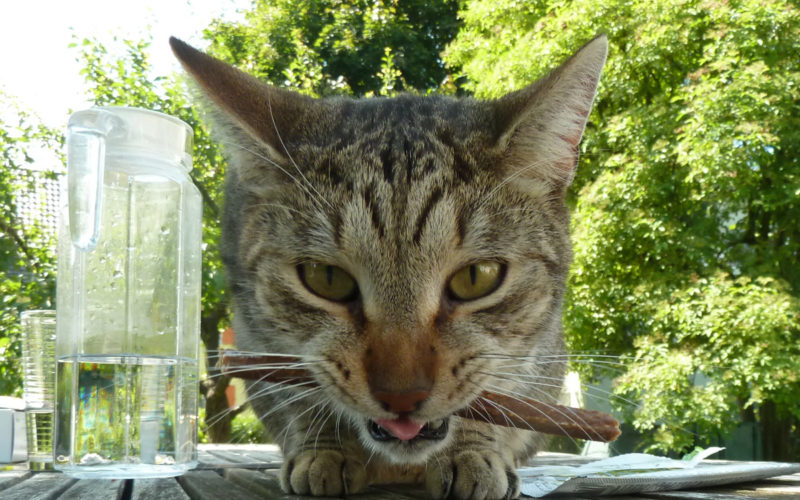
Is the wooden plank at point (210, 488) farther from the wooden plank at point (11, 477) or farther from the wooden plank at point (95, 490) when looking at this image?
the wooden plank at point (11, 477)

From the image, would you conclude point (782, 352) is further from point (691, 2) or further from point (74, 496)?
point (74, 496)

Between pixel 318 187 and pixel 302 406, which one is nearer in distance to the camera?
pixel 318 187

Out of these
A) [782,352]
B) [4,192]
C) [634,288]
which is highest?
[4,192]

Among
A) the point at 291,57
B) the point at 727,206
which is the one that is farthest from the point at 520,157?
the point at 291,57

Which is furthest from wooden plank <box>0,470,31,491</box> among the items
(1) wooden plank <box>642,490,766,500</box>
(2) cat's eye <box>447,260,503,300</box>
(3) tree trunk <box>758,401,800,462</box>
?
(3) tree trunk <box>758,401,800,462</box>

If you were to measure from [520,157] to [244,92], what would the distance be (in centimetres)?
63

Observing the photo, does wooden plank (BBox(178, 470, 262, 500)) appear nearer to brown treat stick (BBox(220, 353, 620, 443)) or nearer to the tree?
brown treat stick (BBox(220, 353, 620, 443))

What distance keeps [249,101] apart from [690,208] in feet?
21.8

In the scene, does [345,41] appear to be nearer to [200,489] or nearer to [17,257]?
[17,257]

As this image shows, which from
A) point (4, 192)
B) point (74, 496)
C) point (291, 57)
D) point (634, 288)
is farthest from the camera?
point (291, 57)

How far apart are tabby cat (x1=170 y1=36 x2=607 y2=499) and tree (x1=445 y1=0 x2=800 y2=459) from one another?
4998 millimetres

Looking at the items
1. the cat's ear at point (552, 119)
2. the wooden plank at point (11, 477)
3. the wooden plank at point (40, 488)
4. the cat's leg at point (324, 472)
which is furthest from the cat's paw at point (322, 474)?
the cat's ear at point (552, 119)

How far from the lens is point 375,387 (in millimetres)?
1079

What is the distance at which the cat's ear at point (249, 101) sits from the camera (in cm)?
129
